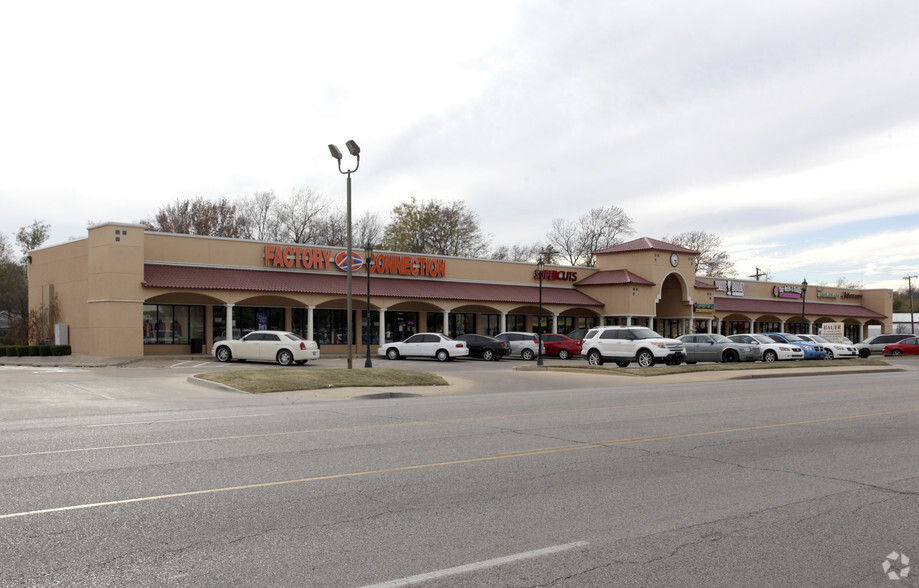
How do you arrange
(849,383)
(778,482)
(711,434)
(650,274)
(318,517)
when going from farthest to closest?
(650,274), (849,383), (711,434), (778,482), (318,517)

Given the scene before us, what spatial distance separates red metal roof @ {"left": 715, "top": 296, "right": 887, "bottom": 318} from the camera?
198 ft

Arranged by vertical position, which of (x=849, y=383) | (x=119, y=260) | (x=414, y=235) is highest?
(x=414, y=235)

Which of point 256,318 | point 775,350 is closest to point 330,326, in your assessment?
point 256,318

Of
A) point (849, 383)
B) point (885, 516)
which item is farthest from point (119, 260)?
point (885, 516)

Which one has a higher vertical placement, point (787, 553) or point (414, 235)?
point (414, 235)

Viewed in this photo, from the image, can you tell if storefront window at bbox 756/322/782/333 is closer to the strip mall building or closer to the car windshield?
the strip mall building

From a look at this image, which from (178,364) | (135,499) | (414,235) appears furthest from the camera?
(414,235)

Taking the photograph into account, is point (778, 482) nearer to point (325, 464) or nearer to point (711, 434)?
point (711, 434)

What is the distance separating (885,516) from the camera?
636cm

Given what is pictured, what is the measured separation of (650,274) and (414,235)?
2519cm

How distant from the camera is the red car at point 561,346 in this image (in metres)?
38.6

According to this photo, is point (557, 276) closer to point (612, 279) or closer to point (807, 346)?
point (612, 279)

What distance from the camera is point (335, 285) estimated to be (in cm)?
3869

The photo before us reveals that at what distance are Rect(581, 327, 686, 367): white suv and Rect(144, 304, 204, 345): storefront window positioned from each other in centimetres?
1921
